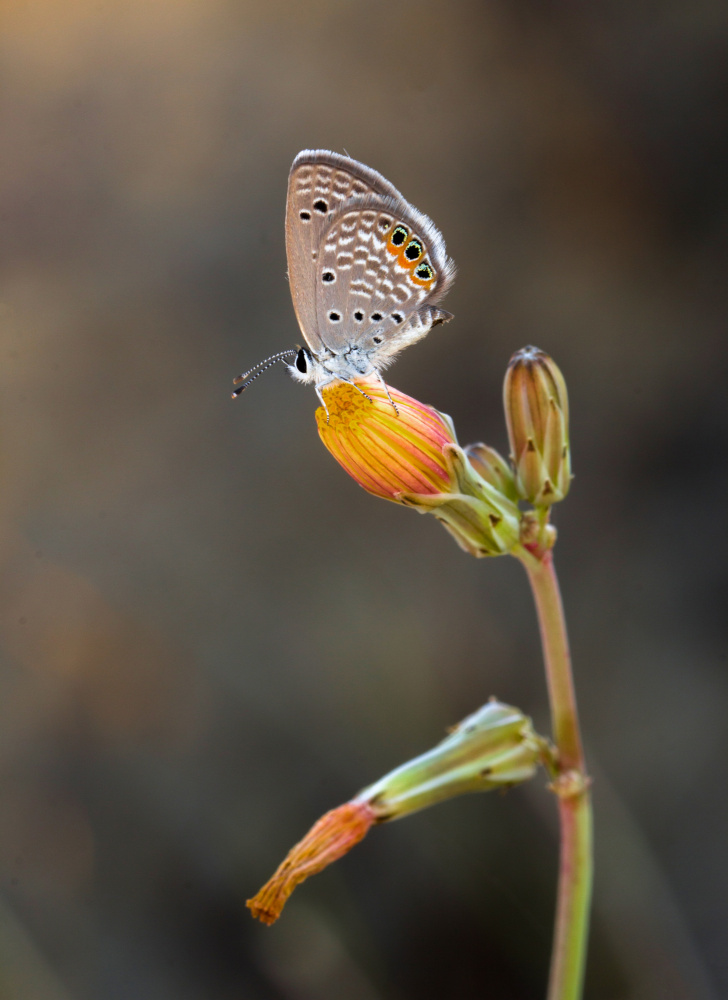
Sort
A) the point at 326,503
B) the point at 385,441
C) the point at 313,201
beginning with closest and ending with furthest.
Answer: the point at 385,441, the point at 313,201, the point at 326,503

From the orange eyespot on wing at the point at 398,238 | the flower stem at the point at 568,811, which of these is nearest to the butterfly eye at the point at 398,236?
the orange eyespot on wing at the point at 398,238

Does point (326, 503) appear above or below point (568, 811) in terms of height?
above

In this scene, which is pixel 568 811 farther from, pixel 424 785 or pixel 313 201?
pixel 313 201

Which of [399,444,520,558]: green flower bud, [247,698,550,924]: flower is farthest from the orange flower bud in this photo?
[399,444,520,558]: green flower bud

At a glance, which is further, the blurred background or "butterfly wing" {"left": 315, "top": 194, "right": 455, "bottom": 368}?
the blurred background

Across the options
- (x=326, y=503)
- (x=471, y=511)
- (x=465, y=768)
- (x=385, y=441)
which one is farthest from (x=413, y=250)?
(x=326, y=503)

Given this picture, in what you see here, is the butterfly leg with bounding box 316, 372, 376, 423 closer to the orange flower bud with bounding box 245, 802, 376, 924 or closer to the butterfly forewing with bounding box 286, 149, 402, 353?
the butterfly forewing with bounding box 286, 149, 402, 353

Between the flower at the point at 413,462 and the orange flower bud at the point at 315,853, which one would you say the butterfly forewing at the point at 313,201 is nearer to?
the flower at the point at 413,462
